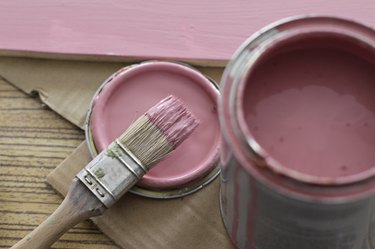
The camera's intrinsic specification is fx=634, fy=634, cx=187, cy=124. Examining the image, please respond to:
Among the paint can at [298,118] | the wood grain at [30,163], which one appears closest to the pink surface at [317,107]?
the paint can at [298,118]

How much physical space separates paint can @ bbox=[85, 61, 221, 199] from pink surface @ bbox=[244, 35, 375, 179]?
229mm

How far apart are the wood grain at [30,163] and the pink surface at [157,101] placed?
0.06 meters

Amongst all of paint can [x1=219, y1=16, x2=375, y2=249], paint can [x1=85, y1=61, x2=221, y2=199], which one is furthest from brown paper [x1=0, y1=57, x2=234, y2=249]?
paint can [x1=219, y1=16, x2=375, y2=249]

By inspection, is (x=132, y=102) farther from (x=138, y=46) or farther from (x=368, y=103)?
(x=368, y=103)

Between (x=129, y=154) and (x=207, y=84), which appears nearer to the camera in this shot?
(x=129, y=154)

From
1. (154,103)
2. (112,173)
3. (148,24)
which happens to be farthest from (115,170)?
(148,24)

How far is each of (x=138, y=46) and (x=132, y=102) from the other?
0.09m

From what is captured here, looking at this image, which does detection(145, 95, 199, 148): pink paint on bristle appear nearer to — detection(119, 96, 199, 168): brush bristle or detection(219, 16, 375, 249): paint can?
detection(119, 96, 199, 168): brush bristle

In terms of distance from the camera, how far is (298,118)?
68 centimetres

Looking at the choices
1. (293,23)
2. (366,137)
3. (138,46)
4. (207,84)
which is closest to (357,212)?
(366,137)

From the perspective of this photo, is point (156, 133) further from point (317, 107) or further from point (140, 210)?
point (317, 107)

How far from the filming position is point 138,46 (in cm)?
97

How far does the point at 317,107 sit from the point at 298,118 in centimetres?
3

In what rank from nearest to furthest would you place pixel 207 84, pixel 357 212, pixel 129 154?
pixel 357 212 < pixel 129 154 < pixel 207 84
